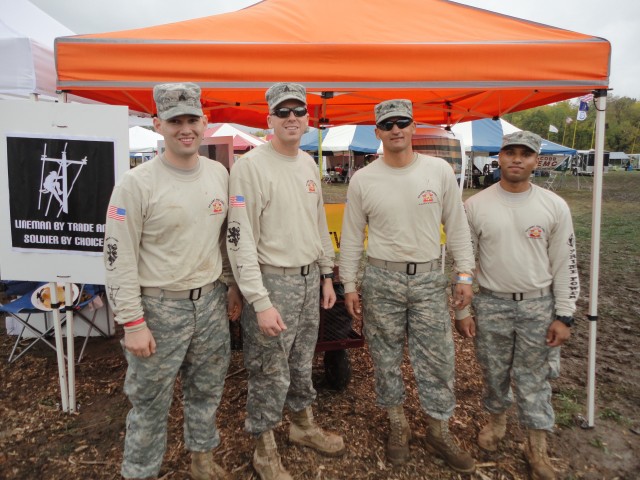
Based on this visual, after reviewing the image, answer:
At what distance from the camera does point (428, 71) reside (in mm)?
2736

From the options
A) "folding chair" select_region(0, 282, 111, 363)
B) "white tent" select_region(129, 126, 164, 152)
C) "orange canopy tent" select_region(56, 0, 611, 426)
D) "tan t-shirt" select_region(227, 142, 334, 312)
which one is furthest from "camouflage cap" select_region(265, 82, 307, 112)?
"white tent" select_region(129, 126, 164, 152)

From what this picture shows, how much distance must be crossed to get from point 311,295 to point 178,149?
109 centimetres

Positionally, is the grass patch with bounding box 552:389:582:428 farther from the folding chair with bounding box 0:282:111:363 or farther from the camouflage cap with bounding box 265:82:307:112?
the folding chair with bounding box 0:282:111:363

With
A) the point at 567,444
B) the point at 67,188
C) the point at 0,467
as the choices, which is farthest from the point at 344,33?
the point at 0,467

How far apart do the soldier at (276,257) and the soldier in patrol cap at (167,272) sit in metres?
0.15

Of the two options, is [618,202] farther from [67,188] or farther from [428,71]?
[67,188]

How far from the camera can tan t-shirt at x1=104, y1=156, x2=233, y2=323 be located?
6.52 feet

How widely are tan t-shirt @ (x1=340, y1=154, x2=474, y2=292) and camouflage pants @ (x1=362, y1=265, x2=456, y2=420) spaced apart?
154 mm

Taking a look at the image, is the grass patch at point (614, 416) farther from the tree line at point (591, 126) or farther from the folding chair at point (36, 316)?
the tree line at point (591, 126)

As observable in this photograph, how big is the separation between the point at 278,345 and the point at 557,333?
1.59m

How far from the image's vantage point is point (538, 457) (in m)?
2.54

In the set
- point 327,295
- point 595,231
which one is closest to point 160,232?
point 327,295

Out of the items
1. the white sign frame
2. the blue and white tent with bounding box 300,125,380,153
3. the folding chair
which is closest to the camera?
the white sign frame

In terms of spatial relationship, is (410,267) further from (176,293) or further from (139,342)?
(139,342)
